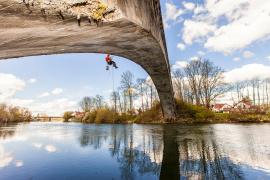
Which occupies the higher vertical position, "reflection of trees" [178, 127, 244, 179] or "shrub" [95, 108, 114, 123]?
"reflection of trees" [178, 127, 244, 179]

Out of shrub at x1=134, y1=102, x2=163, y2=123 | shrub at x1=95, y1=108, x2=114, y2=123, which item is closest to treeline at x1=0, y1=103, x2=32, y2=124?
shrub at x1=95, y1=108, x2=114, y2=123

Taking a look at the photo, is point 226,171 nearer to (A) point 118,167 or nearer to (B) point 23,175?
(A) point 118,167

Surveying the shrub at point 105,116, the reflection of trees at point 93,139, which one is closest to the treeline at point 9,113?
the reflection of trees at point 93,139

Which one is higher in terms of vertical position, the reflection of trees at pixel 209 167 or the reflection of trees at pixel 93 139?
the reflection of trees at pixel 209 167

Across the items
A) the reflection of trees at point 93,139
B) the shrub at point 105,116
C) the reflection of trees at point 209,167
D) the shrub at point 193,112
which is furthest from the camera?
the shrub at point 105,116

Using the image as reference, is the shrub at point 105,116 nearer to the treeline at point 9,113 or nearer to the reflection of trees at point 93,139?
the treeline at point 9,113

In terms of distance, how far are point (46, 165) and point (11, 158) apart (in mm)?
1495

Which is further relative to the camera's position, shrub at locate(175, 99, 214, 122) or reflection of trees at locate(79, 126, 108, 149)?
shrub at locate(175, 99, 214, 122)

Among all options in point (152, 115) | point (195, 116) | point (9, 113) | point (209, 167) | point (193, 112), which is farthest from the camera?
point (9, 113)

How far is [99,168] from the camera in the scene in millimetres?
3148

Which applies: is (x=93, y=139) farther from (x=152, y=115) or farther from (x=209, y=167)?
(x=152, y=115)

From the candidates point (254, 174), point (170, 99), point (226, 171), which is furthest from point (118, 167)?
point (170, 99)

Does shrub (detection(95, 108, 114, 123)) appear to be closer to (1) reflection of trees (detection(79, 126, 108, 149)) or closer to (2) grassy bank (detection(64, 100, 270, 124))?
(2) grassy bank (detection(64, 100, 270, 124))

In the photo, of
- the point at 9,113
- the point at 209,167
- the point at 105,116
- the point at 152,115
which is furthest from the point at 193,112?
the point at 9,113
